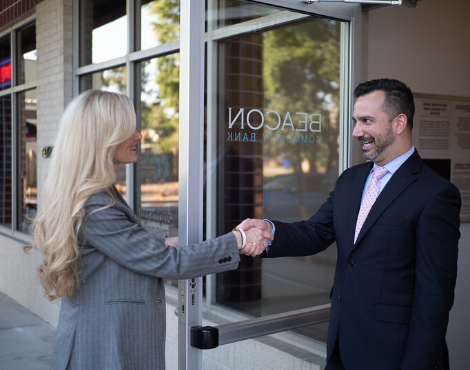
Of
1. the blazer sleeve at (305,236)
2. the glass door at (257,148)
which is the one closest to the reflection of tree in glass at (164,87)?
the glass door at (257,148)

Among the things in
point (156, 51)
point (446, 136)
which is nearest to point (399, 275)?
point (446, 136)

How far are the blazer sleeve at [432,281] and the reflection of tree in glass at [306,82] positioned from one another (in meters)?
1.10

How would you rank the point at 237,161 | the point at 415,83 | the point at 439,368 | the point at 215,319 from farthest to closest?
the point at 415,83
the point at 237,161
the point at 215,319
the point at 439,368

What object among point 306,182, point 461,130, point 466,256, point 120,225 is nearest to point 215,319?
point 120,225

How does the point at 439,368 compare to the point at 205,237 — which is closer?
the point at 439,368

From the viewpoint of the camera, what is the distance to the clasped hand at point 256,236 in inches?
98.7

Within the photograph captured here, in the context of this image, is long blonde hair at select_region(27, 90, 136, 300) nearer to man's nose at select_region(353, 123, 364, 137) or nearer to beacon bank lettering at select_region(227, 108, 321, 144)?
beacon bank lettering at select_region(227, 108, 321, 144)

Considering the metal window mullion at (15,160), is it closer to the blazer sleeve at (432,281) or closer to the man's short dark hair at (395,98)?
the man's short dark hair at (395,98)


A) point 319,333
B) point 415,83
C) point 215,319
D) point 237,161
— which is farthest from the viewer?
point 415,83

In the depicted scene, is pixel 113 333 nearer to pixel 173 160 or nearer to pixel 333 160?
pixel 333 160

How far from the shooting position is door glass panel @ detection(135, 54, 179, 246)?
237 inches

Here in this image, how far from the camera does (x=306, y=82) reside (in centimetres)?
435

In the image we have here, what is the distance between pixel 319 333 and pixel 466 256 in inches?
61.6

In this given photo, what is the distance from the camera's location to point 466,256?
13.4 ft
